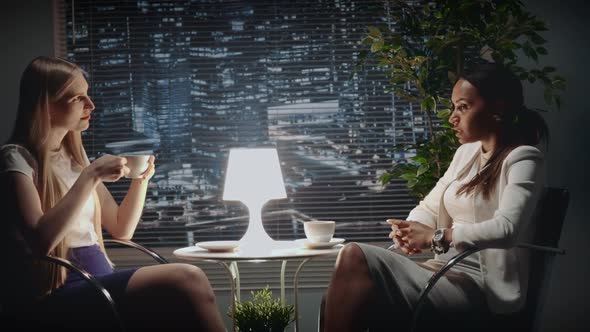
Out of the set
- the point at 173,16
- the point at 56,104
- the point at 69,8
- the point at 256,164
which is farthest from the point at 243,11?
the point at 56,104

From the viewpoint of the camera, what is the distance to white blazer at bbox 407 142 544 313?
2.63 metres

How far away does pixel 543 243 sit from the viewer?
274cm

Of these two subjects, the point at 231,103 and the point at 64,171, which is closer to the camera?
the point at 64,171

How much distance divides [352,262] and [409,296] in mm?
233

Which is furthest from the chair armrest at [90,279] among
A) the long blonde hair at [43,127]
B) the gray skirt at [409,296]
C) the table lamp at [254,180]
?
the table lamp at [254,180]

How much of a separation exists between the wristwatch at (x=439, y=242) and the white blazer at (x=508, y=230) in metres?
0.06

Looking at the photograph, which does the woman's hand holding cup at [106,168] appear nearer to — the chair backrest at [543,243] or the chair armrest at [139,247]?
the chair armrest at [139,247]

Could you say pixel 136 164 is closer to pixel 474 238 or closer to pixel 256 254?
pixel 256 254

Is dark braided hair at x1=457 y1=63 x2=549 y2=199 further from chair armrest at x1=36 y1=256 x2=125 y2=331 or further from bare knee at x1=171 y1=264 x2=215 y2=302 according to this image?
chair armrest at x1=36 y1=256 x2=125 y2=331

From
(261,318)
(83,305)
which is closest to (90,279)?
(83,305)

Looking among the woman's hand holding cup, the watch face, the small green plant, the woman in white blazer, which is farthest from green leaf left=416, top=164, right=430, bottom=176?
the woman's hand holding cup

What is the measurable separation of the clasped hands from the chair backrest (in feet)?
1.24

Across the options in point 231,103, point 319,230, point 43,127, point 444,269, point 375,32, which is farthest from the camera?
point 231,103

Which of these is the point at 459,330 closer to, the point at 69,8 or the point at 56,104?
the point at 56,104
